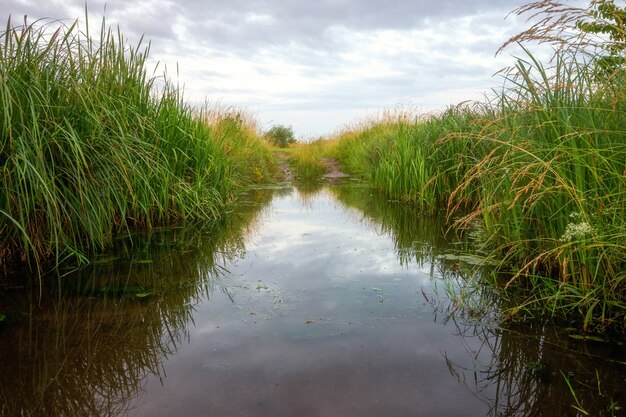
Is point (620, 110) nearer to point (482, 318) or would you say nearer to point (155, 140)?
point (482, 318)

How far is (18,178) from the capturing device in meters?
2.74

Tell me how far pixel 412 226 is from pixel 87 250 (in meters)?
3.72

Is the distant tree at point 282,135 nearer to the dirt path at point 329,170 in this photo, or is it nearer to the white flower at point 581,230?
the dirt path at point 329,170

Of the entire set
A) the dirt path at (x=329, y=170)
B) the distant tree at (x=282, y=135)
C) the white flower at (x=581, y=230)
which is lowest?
the white flower at (x=581, y=230)

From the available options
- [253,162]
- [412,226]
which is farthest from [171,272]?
[253,162]

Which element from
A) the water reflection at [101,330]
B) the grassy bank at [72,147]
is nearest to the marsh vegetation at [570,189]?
the water reflection at [101,330]

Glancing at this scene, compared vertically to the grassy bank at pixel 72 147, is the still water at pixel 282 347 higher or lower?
lower

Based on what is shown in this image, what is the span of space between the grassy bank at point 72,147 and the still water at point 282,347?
424mm

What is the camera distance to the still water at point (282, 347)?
1.80m

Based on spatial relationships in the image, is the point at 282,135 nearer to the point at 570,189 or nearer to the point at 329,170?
the point at 329,170

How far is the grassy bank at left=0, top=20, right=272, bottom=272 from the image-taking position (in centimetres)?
289

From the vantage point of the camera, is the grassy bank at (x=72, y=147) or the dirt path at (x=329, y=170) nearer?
the grassy bank at (x=72, y=147)

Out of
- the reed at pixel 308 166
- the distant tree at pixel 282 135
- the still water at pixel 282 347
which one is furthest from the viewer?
the distant tree at pixel 282 135

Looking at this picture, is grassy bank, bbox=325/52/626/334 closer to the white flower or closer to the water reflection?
the white flower
